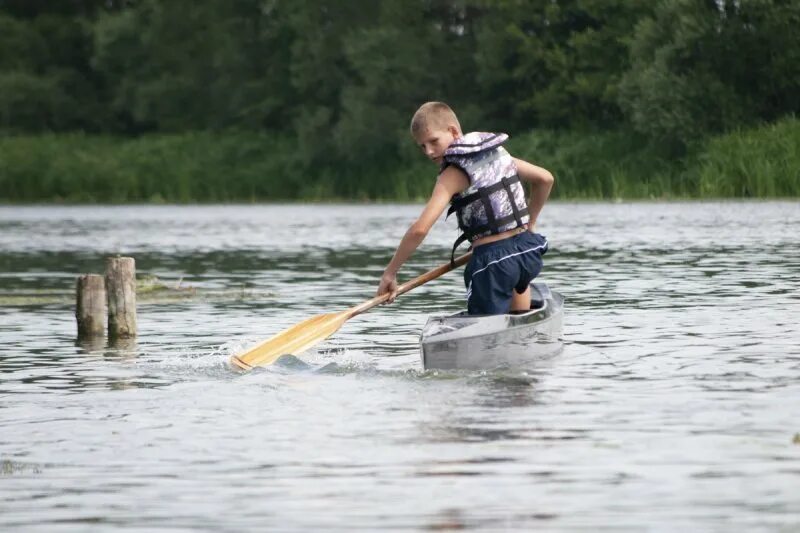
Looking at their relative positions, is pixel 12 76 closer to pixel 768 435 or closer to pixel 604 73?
pixel 604 73

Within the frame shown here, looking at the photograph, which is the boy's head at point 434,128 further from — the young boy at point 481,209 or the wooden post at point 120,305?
the wooden post at point 120,305

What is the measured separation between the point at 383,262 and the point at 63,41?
5131cm

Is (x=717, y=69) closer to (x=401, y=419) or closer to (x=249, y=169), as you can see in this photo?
(x=249, y=169)

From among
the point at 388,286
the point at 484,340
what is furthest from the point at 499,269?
the point at 388,286

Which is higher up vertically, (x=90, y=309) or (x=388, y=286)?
(x=388, y=286)

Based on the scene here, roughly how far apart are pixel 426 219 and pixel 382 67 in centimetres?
5492

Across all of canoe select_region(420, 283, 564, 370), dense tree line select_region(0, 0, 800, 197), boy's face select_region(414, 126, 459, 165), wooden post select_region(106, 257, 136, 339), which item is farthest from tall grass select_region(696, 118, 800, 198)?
boy's face select_region(414, 126, 459, 165)

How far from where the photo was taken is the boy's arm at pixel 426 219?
12422 millimetres

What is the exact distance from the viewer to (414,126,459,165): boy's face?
12.7 meters

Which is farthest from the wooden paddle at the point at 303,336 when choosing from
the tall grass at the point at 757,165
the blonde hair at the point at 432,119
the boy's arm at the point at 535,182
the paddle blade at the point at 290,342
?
the tall grass at the point at 757,165

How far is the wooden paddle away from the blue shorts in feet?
0.89

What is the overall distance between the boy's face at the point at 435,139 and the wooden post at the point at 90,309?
181 inches

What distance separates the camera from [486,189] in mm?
12836

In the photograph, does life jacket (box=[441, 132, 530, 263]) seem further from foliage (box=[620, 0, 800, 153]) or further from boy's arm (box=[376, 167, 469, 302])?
foliage (box=[620, 0, 800, 153])
